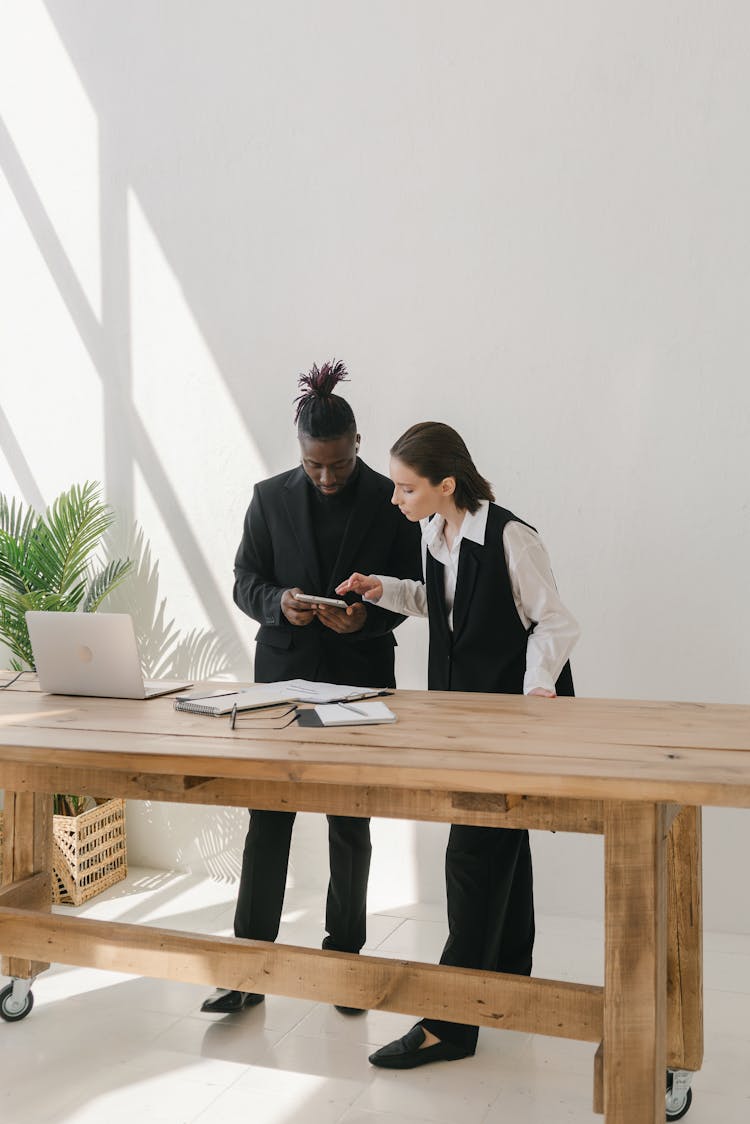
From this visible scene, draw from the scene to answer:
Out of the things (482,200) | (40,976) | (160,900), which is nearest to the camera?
(40,976)

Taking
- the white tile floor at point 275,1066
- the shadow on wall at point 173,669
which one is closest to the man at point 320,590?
the white tile floor at point 275,1066

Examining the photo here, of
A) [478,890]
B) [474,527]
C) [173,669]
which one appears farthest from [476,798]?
[173,669]

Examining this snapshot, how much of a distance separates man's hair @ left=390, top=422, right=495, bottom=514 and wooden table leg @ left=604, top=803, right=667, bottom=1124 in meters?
1.02

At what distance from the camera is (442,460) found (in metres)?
2.66

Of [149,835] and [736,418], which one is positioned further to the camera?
[149,835]

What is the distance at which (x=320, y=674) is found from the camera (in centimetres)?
302

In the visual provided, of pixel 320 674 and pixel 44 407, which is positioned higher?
pixel 44 407

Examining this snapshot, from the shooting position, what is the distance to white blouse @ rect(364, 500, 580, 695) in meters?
2.59

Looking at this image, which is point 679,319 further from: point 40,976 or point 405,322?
point 40,976

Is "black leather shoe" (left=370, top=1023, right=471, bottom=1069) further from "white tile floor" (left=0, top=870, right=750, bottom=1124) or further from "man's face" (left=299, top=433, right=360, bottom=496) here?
"man's face" (left=299, top=433, right=360, bottom=496)

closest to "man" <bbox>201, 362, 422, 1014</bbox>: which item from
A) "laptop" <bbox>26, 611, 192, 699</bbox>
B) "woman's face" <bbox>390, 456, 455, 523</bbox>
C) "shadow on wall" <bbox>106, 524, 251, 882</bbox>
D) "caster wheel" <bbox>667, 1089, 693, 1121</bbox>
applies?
"woman's face" <bbox>390, 456, 455, 523</bbox>

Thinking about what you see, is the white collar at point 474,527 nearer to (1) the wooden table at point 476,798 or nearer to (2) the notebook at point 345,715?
(1) the wooden table at point 476,798

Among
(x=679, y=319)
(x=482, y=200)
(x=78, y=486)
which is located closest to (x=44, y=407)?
(x=78, y=486)

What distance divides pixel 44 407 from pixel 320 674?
2.09 meters
